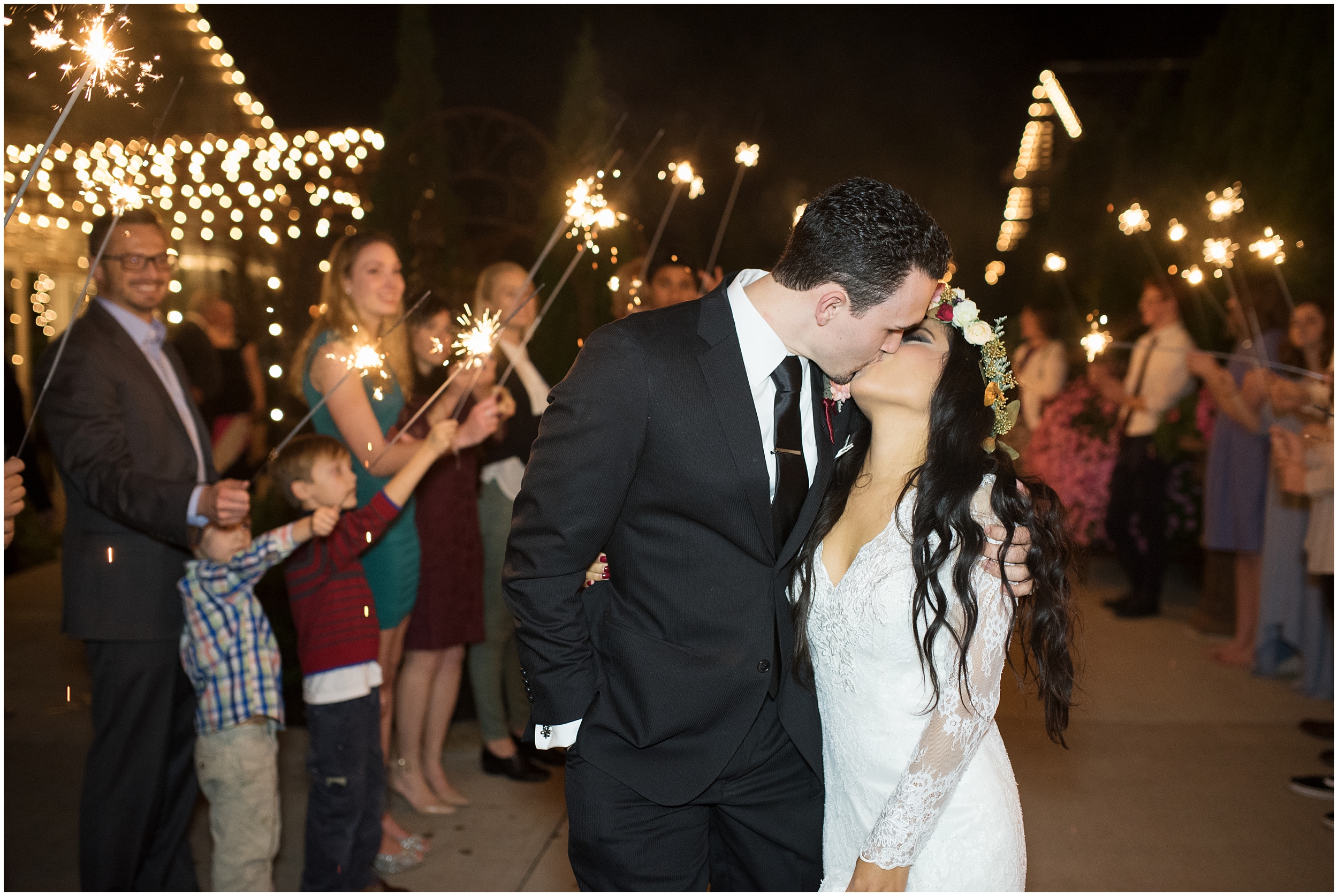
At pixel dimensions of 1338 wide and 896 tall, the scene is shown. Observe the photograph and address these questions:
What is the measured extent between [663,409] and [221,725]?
1.67m

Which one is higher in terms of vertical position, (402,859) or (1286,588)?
(1286,588)

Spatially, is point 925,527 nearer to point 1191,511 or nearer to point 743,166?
point 1191,511

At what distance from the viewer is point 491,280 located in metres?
3.83

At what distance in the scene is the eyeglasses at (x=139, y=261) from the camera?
2.54m

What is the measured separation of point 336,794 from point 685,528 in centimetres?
160

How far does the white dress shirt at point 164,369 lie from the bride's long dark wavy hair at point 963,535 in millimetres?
1533

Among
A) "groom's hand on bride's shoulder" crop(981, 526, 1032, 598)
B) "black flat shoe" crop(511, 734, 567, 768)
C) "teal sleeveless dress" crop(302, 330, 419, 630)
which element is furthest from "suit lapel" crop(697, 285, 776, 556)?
A: "black flat shoe" crop(511, 734, 567, 768)

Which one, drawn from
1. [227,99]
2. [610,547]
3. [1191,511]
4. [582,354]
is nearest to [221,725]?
[610,547]

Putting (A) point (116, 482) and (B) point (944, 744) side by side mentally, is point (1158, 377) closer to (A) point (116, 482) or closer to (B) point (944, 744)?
(B) point (944, 744)

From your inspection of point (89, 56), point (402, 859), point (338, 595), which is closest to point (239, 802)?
point (338, 595)

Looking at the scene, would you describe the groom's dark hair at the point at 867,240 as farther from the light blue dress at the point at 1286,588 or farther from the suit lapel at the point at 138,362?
the light blue dress at the point at 1286,588

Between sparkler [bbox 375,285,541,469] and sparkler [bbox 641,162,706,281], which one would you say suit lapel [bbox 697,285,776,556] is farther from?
sparkler [bbox 641,162,706,281]

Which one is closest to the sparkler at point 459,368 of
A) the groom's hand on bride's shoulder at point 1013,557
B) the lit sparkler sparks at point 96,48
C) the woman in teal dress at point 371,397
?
the woman in teal dress at point 371,397

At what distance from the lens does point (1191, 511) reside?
693 centimetres
